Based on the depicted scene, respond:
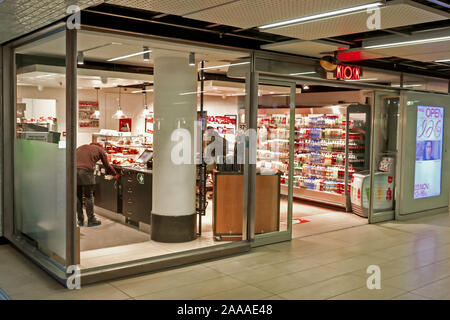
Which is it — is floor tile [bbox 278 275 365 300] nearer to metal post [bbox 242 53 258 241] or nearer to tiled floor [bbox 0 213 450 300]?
tiled floor [bbox 0 213 450 300]

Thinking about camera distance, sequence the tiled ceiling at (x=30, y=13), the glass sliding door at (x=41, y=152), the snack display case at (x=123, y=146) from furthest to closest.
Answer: the snack display case at (x=123, y=146), the glass sliding door at (x=41, y=152), the tiled ceiling at (x=30, y=13)

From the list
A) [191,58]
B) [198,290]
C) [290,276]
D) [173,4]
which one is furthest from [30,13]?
[290,276]

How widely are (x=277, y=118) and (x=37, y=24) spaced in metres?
4.32

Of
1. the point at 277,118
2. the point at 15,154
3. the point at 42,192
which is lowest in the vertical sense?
the point at 42,192

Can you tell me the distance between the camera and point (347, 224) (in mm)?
8383

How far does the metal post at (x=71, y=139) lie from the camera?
4.70 m

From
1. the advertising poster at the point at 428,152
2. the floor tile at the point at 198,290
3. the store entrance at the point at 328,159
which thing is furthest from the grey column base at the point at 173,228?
the advertising poster at the point at 428,152

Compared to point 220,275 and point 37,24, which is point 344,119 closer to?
point 220,275

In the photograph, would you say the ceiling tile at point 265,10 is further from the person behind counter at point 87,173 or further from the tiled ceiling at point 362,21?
the person behind counter at point 87,173

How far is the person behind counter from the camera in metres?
7.70

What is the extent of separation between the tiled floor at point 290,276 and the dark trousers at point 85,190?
5.06 feet

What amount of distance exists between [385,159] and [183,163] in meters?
4.34

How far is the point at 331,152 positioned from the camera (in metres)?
10.3

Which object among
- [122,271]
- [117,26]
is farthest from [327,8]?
[122,271]
